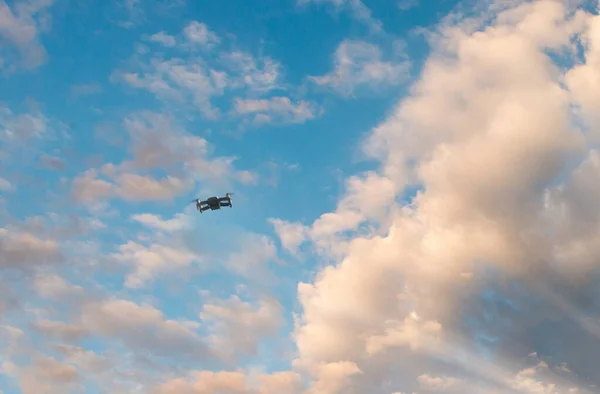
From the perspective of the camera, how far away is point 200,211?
647 ft

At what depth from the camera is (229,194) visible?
19650 cm

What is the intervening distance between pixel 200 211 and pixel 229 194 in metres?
11.7
